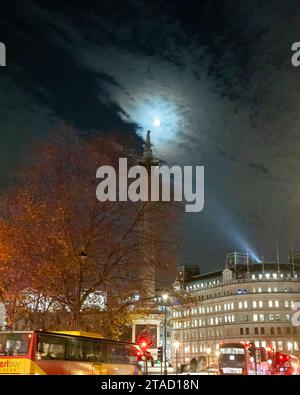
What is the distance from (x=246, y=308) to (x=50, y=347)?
117600 millimetres

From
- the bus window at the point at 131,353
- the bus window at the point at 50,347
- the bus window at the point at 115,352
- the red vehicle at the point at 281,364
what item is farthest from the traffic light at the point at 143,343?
the red vehicle at the point at 281,364

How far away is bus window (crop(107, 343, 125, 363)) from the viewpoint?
25562 mm

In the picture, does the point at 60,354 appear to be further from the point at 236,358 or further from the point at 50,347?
the point at 236,358

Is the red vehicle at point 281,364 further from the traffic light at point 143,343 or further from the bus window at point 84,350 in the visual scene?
the bus window at point 84,350

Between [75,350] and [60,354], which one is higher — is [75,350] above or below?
above

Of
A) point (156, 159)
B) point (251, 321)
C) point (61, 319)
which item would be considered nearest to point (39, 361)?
point (61, 319)

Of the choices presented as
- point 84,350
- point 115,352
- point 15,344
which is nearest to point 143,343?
point 115,352

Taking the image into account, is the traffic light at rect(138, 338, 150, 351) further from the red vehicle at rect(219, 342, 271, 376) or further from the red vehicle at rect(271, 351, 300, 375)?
the red vehicle at rect(271, 351, 300, 375)

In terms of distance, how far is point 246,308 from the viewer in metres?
132
